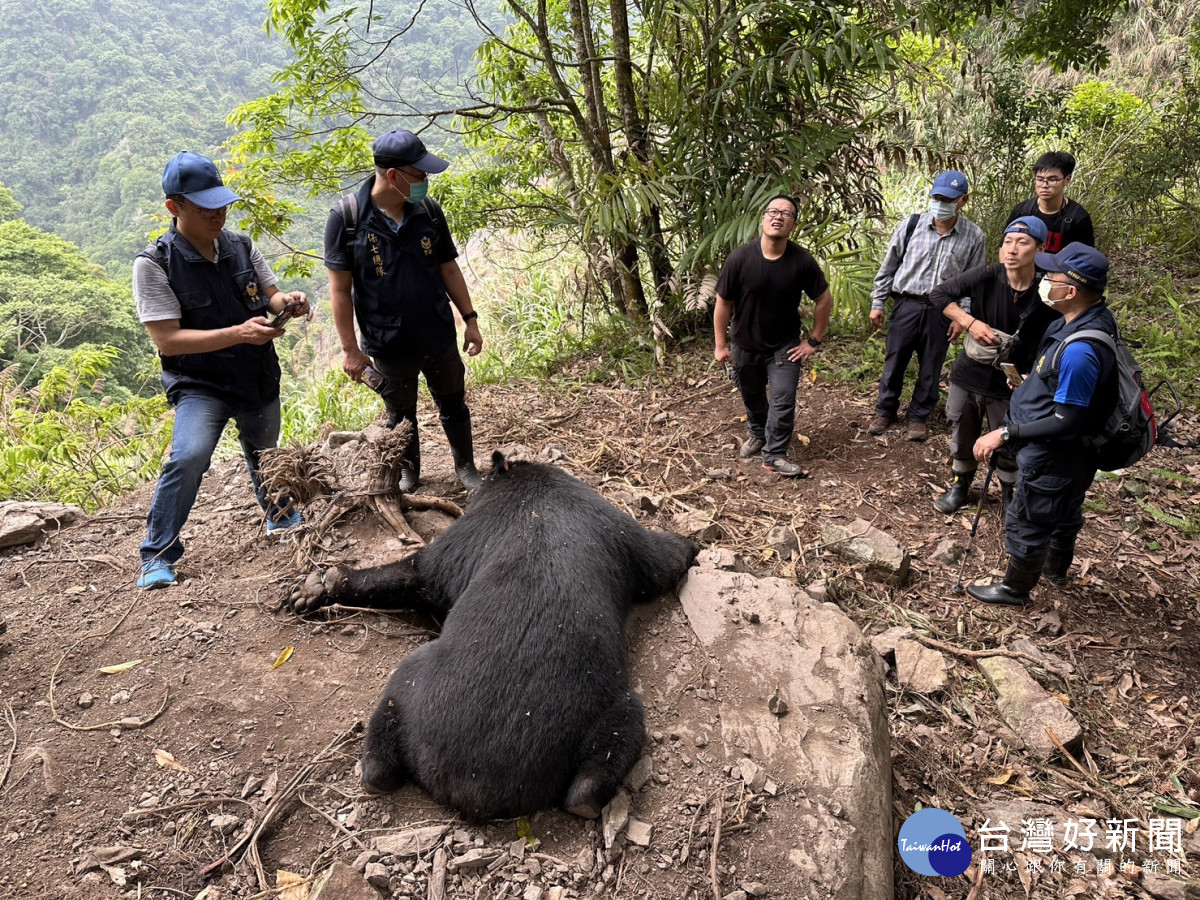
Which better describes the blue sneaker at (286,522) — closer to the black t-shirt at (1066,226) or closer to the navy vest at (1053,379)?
the navy vest at (1053,379)

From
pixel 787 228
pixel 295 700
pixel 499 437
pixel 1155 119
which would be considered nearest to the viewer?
pixel 295 700

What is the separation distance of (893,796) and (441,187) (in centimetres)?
637

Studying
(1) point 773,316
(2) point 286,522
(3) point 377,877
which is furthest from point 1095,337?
(2) point 286,522

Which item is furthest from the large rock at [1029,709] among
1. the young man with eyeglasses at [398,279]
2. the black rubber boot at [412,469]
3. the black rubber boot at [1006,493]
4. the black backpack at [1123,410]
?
the black rubber boot at [412,469]

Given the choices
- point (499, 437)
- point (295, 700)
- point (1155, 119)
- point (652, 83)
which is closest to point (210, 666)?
point (295, 700)

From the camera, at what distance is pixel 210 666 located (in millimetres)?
2627

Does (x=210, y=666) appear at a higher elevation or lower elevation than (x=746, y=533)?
higher

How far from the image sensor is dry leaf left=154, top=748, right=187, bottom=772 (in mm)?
2258

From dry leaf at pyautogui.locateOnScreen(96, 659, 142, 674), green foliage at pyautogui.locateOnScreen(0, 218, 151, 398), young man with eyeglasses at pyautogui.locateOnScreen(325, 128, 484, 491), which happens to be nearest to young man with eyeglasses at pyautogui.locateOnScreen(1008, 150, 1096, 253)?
young man with eyeglasses at pyautogui.locateOnScreen(325, 128, 484, 491)

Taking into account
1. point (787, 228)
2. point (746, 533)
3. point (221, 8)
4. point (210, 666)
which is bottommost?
point (746, 533)

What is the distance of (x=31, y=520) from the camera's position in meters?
3.62

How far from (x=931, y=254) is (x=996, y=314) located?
0.93 m

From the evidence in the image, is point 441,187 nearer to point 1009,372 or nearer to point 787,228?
point 787,228

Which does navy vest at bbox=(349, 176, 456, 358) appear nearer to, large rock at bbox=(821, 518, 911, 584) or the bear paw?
the bear paw
